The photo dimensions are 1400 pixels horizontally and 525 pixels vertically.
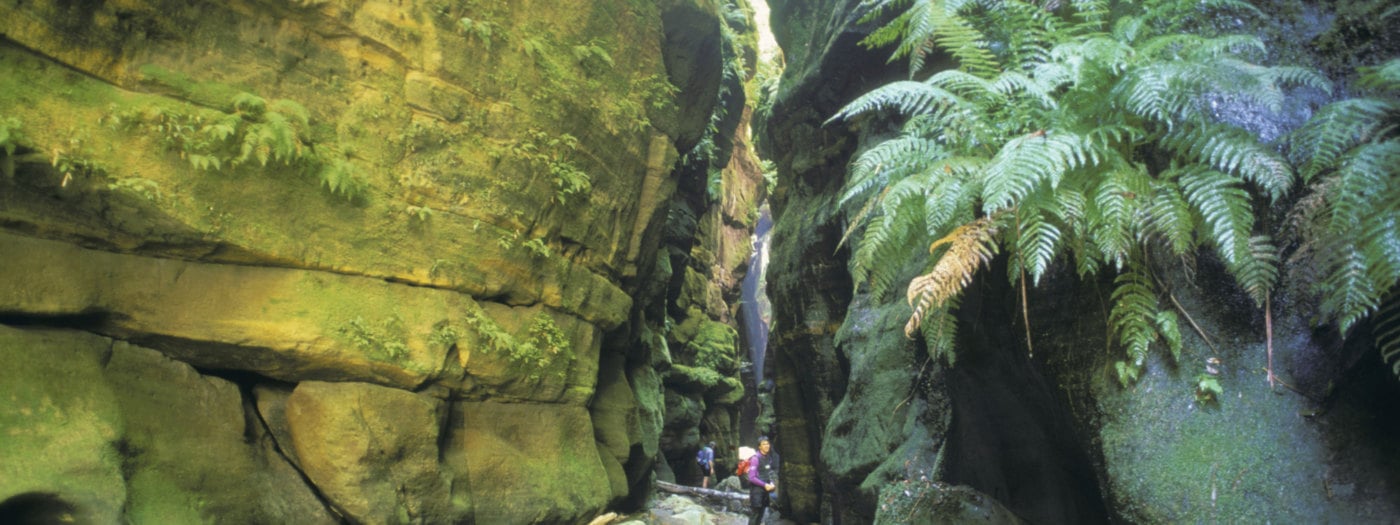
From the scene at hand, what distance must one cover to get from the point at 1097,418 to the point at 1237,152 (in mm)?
1372

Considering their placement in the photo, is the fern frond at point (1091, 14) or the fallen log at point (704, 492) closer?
the fern frond at point (1091, 14)

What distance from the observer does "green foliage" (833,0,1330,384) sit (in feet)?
8.39

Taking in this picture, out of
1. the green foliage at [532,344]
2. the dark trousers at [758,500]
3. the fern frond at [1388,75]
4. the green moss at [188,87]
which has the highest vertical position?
the green moss at [188,87]

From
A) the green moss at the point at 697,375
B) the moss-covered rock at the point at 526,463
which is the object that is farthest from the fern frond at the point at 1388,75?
the green moss at the point at 697,375

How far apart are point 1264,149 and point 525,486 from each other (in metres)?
6.00

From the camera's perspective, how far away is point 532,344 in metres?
6.83

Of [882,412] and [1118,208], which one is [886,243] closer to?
[1118,208]

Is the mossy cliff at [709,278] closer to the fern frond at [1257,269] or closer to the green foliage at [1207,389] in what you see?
the green foliage at [1207,389]

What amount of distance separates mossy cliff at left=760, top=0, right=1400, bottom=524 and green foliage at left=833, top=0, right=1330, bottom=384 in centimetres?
24

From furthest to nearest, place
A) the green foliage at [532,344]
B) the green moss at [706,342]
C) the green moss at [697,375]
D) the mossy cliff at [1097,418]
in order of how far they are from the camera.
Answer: the green moss at [706,342]
the green moss at [697,375]
the green foliage at [532,344]
the mossy cliff at [1097,418]

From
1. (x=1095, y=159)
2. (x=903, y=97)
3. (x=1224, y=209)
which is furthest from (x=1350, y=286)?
(x=903, y=97)

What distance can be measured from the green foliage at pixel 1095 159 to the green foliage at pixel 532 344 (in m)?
4.01

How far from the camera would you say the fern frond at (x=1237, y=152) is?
2404 mm

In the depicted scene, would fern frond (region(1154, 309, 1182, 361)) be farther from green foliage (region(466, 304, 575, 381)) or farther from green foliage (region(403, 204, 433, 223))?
green foliage (region(403, 204, 433, 223))
